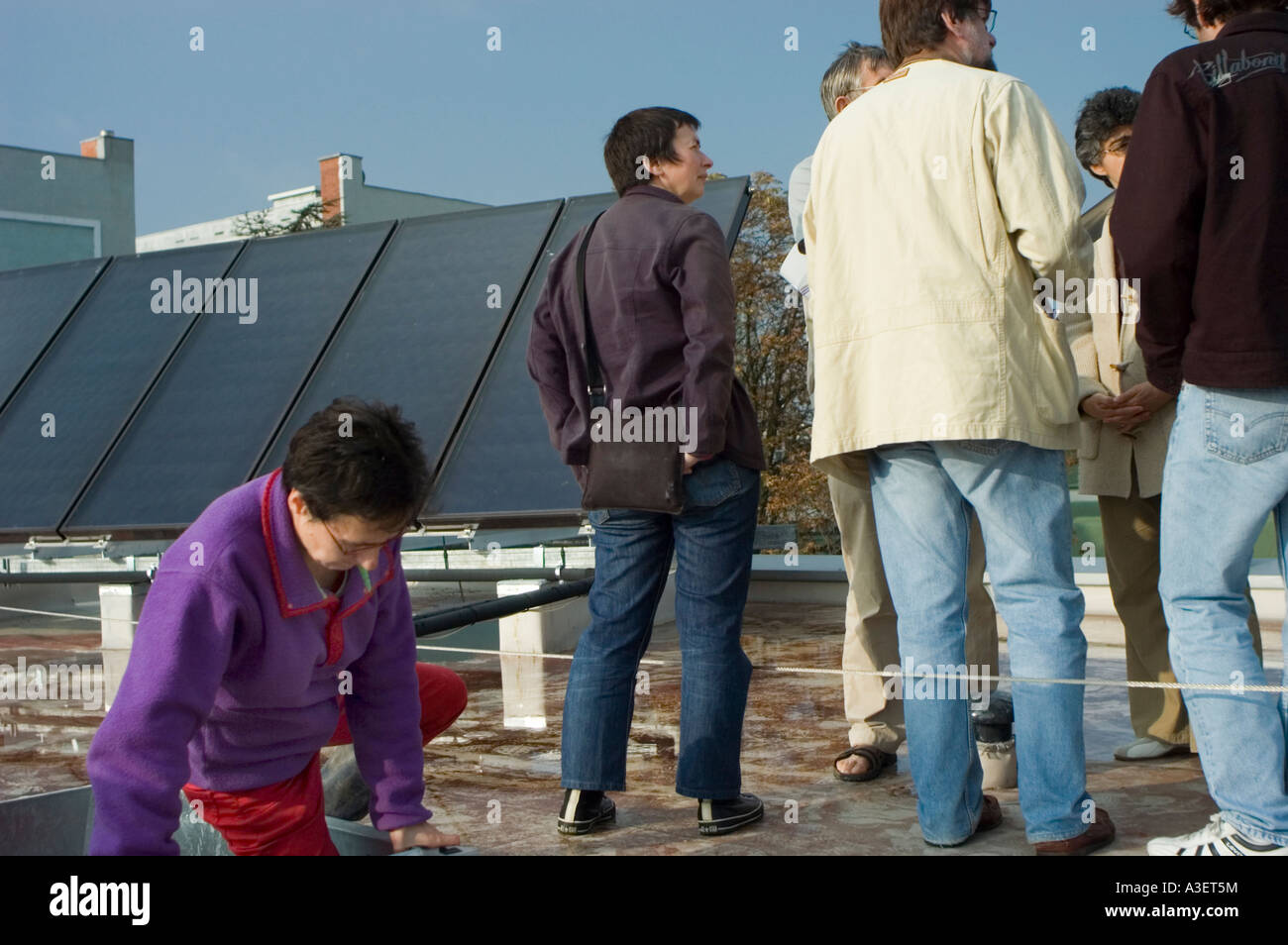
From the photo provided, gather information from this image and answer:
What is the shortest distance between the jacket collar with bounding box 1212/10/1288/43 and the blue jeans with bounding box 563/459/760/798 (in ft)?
4.83

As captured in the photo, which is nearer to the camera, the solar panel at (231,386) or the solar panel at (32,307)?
the solar panel at (231,386)

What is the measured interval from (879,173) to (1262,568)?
12.8 ft

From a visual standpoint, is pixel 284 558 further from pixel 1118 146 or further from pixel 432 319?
pixel 432 319

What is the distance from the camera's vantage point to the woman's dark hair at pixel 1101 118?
3.80 m

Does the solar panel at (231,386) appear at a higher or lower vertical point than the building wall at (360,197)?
lower

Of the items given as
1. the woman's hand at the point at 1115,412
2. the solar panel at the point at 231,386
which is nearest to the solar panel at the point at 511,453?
the solar panel at the point at 231,386

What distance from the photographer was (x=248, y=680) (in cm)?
251

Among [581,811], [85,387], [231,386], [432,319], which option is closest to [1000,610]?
[581,811]

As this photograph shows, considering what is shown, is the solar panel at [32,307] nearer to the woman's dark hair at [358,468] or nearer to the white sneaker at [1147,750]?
the woman's dark hair at [358,468]

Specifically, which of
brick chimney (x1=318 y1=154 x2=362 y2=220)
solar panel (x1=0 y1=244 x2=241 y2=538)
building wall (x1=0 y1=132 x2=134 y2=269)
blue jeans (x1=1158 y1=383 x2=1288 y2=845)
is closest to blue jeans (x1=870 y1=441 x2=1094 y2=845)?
blue jeans (x1=1158 y1=383 x2=1288 y2=845)

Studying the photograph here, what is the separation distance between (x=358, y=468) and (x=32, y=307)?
7.36 metres

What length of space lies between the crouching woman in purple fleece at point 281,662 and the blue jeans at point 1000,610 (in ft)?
3.79

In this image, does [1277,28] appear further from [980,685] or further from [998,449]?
[980,685]
